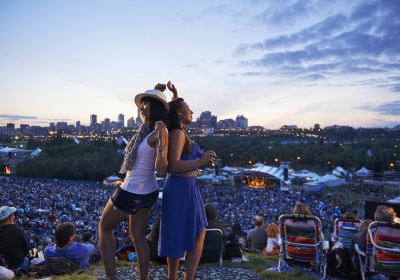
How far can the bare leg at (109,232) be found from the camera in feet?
9.03

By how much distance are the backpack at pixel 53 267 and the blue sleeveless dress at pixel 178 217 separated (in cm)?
180

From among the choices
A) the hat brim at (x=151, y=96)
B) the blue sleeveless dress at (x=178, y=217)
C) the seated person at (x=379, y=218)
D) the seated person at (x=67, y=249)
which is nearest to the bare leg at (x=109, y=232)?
the blue sleeveless dress at (x=178, y=217)

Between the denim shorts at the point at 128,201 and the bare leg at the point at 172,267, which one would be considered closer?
the denim shorts at the point at 128,201

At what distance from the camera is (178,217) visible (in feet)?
8.91

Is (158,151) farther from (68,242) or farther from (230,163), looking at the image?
(230,163)

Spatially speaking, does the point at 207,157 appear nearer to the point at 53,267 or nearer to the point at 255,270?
the point at 255,270

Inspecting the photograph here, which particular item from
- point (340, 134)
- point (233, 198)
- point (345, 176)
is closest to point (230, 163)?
point (345, 176)

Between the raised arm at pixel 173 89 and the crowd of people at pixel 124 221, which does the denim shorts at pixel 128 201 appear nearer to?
the raised arm at pixel 173 89

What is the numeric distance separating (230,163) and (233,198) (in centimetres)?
3009

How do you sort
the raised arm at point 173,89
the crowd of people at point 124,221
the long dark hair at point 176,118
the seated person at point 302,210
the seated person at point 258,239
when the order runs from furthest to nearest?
the crowd of people at point 124,221 → the seated person at point 258,239 → the seated person at point 302,210 → the raised arm at point 173,89 → the long dark hair at point 176,118

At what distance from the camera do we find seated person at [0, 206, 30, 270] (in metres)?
3.93

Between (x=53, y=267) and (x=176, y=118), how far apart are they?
239 centimetres

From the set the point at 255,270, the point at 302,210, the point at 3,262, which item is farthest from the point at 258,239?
the point at 3,262

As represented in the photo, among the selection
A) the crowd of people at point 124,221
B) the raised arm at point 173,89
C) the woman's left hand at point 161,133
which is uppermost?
the raised arm at point 173,89
